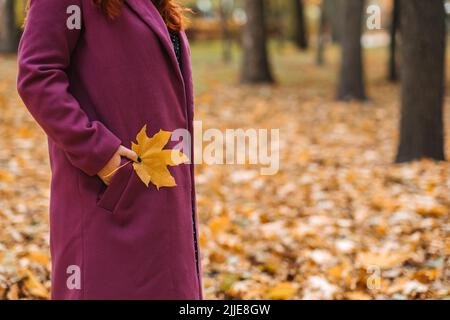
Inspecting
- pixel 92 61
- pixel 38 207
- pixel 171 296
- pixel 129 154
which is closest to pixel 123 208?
pixel 129 154

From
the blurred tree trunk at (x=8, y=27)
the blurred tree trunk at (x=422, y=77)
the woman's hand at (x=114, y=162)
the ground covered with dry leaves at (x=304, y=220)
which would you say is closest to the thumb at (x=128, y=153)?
the woman's hand at (x=114, y=162)

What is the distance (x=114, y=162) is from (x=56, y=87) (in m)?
0.29

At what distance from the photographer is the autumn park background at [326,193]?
144 inches

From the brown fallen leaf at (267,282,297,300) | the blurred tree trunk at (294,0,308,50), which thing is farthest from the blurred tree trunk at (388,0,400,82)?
the blurred tree trunk at (294,0,308,50)

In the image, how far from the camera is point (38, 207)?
194 inches

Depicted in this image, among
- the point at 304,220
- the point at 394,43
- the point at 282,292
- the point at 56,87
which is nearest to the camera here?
the point at 56,87

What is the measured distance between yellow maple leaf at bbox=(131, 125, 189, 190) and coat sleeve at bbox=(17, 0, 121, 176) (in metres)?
0.09

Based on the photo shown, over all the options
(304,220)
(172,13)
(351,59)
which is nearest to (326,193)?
(304,220)

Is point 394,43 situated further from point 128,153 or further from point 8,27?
point 128,153

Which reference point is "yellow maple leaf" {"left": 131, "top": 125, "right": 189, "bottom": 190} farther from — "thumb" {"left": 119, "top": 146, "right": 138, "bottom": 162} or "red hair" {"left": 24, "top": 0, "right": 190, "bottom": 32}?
"red hair" {"left": 24, "top": 0, "right": 190, "bottom": 32}

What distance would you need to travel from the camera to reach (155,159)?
6.03 feet

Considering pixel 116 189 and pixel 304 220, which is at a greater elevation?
pixel 116 189

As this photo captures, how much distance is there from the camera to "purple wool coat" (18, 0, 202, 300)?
1762 millimetres

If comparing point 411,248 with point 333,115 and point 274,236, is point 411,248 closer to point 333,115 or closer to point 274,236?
point 274,236
